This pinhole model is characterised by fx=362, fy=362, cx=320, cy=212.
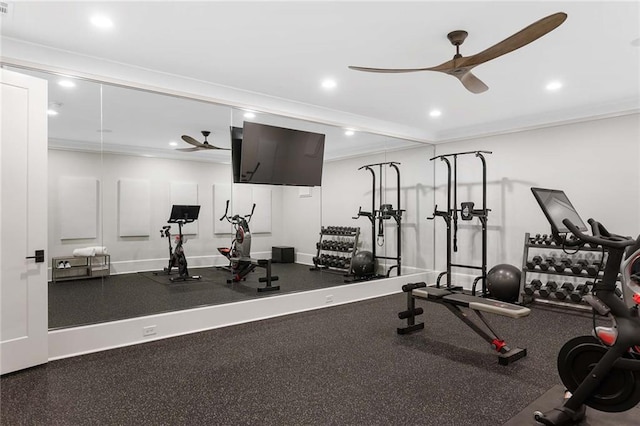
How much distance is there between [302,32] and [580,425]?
333 cm

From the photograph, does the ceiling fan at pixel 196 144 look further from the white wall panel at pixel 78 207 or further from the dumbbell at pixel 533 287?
the dumbbell at pixel 533 287

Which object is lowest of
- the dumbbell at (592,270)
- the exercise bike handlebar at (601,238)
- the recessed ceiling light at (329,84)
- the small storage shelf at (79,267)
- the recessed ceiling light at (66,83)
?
the dumbbell at (592,270)

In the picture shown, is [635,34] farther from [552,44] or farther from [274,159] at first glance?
[274,159]

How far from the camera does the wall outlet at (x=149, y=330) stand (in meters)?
3.56

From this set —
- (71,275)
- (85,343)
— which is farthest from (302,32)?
(85,343)

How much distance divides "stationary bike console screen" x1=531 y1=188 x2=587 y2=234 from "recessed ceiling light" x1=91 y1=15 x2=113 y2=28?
3.34 metres

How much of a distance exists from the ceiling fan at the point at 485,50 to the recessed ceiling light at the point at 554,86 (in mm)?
1573

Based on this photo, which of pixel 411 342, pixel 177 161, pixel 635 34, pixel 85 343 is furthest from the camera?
pixel 177 161

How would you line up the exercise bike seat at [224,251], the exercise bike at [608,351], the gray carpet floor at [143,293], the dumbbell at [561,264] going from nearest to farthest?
the exercise bike at [608,351] < the gray carpet floor at [143,293] < the exercise bike seat at [224,251] < the dumbbell at [561,264]

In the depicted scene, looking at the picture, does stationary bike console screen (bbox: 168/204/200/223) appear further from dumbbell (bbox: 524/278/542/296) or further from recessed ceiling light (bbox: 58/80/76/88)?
dumbbell (bbox: 524/278/542/296)

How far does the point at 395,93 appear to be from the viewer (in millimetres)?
4465

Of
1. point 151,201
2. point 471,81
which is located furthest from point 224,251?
point 471,81

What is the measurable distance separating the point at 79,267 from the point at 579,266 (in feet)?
18.8

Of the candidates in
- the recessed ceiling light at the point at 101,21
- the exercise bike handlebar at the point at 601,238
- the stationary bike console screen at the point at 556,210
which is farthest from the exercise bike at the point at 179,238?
the exercise bike handlebar at the point at 601,238
